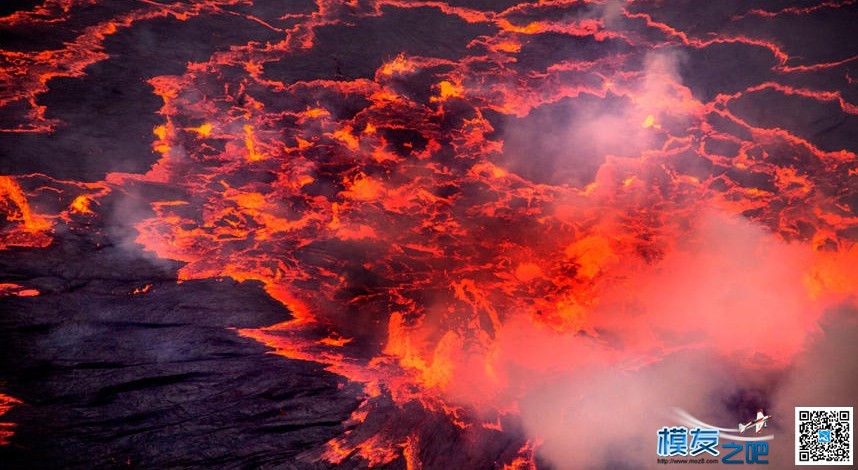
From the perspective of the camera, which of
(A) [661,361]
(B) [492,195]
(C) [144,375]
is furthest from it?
(A) [661,361]

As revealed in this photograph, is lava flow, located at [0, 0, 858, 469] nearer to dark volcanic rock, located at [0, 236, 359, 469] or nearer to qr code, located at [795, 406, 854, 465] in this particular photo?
dark volcanic rock, located at [0, 236, 359, 469]

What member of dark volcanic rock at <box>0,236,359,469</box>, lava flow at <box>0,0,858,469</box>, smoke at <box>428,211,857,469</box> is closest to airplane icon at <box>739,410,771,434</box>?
smoke at <box>428,211,857,469</box>

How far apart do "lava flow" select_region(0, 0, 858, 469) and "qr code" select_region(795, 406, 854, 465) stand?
0.36 meters

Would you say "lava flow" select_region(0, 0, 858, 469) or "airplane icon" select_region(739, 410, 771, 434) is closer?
"lava flow" select_region(0, 0, 858, 469)

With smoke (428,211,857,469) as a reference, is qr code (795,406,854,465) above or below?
below

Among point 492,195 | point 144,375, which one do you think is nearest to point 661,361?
point 492,195

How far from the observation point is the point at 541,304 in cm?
530

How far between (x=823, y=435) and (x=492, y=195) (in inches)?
208

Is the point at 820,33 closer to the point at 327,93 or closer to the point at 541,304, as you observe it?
the point at 541,304

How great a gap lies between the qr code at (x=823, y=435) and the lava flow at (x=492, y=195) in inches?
14.2

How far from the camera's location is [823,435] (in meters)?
5.16

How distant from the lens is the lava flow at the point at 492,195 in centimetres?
385

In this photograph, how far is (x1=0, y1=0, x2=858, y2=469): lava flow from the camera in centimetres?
385

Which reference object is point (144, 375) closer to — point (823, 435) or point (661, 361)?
point (661, 361)
